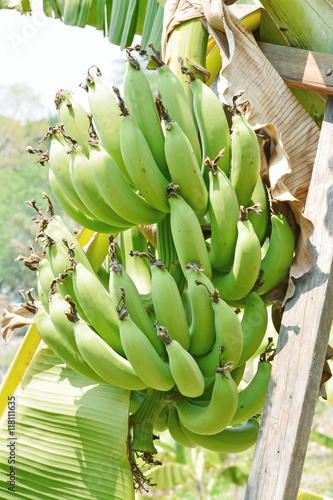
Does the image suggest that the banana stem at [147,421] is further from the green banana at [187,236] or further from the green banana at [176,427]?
the green banana at [187,236]

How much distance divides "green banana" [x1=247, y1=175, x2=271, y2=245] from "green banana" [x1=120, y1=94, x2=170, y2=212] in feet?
0.73

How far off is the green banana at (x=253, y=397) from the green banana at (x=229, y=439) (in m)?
0.03

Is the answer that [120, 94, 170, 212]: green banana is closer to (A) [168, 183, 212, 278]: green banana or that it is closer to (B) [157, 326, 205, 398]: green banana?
(A) [168, 183, 212, 278]: green banana

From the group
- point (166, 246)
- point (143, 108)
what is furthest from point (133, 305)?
point (143, 108)

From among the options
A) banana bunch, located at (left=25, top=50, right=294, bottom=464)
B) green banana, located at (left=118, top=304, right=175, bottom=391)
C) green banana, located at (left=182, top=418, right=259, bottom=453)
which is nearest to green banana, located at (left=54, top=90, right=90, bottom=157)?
banana bunch, located at (left=25, top=50, right=294, bottom=464)

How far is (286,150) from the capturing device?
1189 mm

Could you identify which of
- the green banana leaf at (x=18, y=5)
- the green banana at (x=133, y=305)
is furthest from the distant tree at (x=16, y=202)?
the green banana at (x=133, y=305)

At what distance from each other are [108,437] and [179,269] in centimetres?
39

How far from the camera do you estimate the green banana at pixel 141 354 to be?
0.92 m

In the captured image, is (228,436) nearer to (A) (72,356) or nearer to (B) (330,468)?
(A) (72,356)

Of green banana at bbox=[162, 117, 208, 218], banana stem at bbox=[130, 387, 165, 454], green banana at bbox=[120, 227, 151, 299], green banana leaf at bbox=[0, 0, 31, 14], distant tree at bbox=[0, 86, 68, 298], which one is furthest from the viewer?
distant tree at bbox=[0, 86, 68, 298]

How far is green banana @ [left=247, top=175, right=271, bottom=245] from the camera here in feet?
3.68

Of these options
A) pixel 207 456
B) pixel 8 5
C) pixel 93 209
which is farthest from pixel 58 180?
pixel 207 456

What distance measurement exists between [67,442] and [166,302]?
1.45ft
